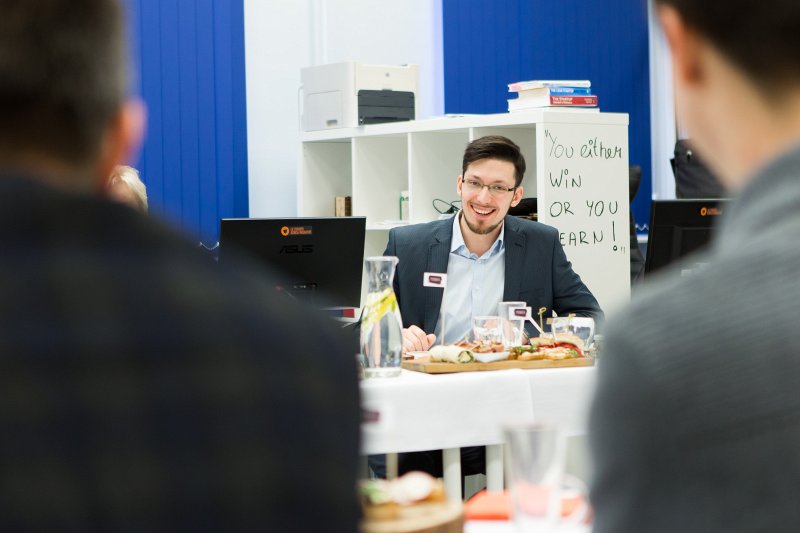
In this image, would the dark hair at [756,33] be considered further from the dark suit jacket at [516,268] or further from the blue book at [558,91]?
the blue book at [558,91]

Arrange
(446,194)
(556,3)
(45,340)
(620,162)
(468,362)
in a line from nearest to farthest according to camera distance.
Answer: (45,340)
(468,362)
(620,162)
(446,194)
(556,3)

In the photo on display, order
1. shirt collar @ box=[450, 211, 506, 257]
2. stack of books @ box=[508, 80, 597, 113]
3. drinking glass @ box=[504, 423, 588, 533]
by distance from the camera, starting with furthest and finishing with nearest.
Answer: stack of books @ box=[508, 80, 597, 113], shirt collar @ box=[450, 211, 506, 257], drinking glass @ box=[504, 423, 588, 533]

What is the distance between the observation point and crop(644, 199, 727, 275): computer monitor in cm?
349

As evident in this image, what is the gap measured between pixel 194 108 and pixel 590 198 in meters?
2.49

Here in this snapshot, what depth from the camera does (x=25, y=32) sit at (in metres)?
0.72

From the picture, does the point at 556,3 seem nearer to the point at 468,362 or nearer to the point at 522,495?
the point at 468,362

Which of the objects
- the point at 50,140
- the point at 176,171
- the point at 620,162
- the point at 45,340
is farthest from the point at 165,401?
the point at 176,171

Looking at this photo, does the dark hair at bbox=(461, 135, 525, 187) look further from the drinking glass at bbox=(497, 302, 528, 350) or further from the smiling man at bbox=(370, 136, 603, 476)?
the drinking glass at bbox=(497, 302, 528, 350)

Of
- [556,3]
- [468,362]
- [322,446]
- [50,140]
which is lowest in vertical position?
[468,362]

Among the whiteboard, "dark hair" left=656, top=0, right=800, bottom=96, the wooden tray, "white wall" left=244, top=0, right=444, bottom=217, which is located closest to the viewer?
"dark hair" left=656, top=0, right=800, bottom=96

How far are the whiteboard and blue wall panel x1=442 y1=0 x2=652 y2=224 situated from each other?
1966 mm

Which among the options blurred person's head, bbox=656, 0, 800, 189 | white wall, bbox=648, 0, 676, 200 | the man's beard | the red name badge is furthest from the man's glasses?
white wall, bbox=648, 0, 676, 200

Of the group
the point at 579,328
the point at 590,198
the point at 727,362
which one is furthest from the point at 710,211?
the point at 727,362

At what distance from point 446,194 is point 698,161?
171 cm
